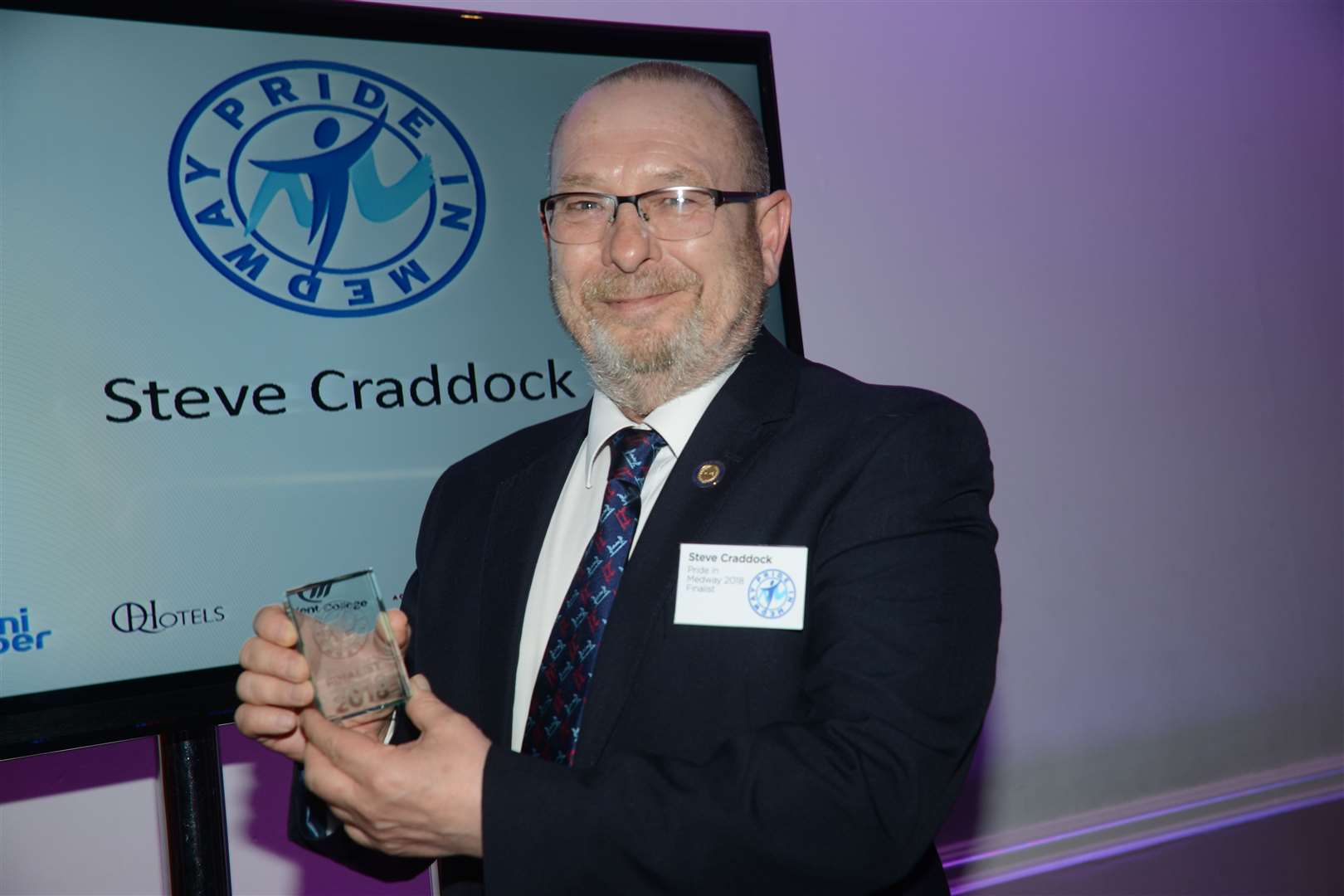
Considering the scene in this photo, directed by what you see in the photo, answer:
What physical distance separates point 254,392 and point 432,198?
0.57 m

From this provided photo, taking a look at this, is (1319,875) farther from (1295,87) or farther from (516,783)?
Answer: (516,783)

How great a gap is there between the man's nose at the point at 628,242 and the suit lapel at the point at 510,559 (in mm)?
278

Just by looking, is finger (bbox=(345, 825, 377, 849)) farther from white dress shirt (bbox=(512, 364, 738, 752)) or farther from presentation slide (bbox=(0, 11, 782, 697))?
presentation slide (bbox=(0, 11, 782, 697))

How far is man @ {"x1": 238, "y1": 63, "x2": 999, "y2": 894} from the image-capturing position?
3.75 ft

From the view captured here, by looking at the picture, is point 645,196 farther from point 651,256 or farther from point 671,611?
point 671,611

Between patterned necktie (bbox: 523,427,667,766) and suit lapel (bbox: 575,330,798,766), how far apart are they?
35 mm

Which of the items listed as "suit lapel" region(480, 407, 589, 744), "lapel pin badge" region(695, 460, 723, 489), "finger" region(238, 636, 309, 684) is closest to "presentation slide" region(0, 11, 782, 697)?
"suit lapel" region(480, 407, 589, 744)

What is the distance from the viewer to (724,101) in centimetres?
175

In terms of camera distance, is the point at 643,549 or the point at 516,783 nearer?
the point at 516,783

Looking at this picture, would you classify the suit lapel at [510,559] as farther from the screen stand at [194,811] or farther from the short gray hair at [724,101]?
the screen stand at [194,811]

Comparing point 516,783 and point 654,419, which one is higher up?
point 654,419

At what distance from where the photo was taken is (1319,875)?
3.72 metres

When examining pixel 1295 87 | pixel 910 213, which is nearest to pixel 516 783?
pixel 910 213

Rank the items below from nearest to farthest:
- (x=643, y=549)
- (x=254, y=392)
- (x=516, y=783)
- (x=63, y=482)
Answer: (x=516, y=783), (x=643, y=549), (x=63, y=482), (x=254, y=392)
